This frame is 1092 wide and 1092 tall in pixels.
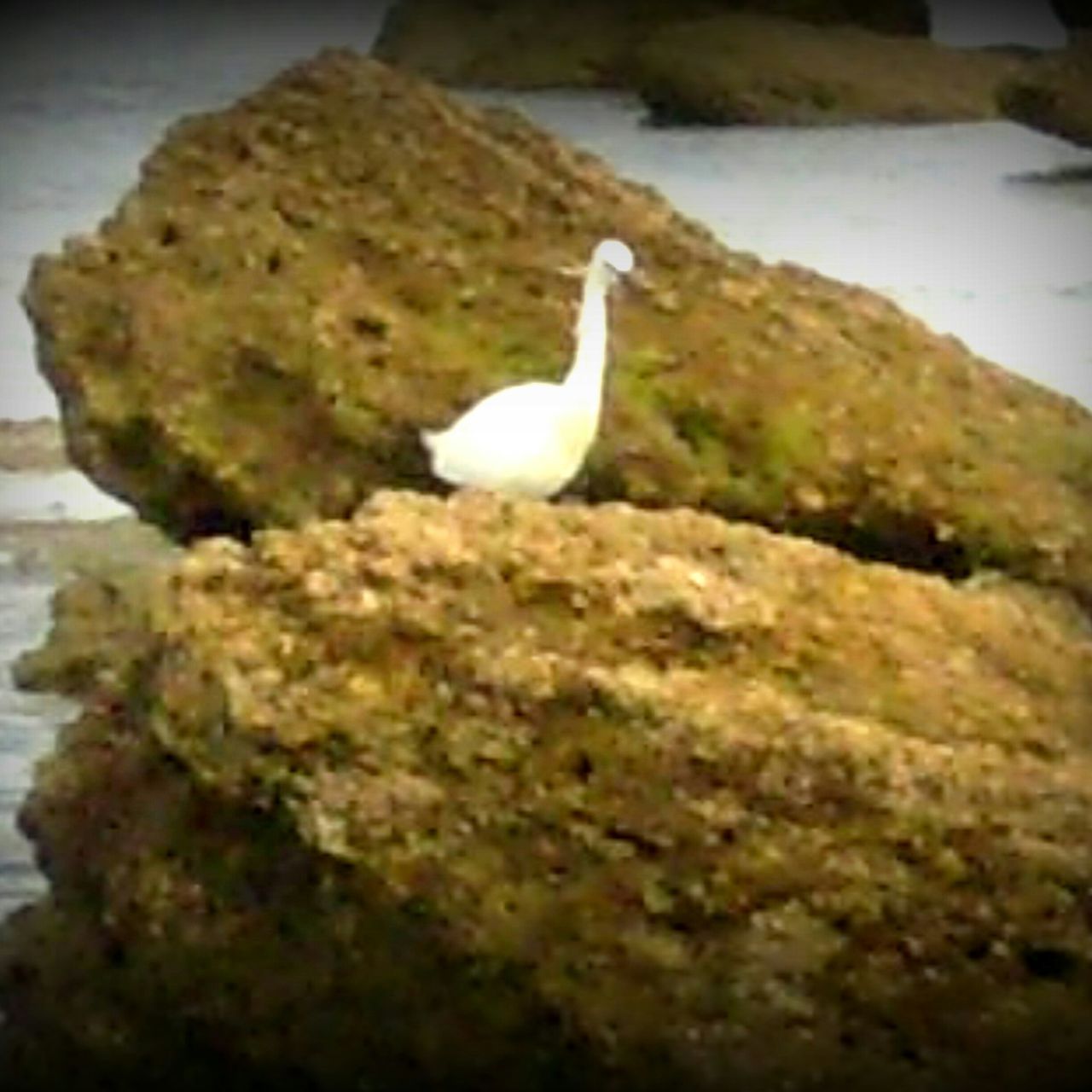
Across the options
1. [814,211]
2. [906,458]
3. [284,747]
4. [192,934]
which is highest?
[814,211]

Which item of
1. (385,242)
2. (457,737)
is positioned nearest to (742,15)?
(385,242)

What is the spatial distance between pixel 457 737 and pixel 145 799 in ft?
0.69

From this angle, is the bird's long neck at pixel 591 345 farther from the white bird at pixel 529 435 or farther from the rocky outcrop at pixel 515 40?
the rocky outcrop at pixel 515 40

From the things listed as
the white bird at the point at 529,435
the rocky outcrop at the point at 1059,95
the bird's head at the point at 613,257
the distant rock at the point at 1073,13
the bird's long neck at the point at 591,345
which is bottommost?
the white bird at the point at 529,435

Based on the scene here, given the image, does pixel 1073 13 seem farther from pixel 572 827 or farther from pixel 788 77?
pixel 572 827

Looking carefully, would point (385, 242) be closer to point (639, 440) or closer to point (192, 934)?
point (639, 440)

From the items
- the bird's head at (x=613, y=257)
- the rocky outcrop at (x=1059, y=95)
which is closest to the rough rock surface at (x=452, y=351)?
the bird's head at (x=613, y=257)

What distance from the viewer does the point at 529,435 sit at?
1983 millimetres

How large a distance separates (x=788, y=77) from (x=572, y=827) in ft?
1.80

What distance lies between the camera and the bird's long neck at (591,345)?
2.00m

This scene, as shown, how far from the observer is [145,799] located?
194 cm

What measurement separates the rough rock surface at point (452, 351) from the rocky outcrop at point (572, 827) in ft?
0.28

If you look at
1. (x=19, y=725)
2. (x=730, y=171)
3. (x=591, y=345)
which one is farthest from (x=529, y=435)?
(x=19, y=725)

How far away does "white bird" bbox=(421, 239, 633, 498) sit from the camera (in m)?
Answer: 1.97
